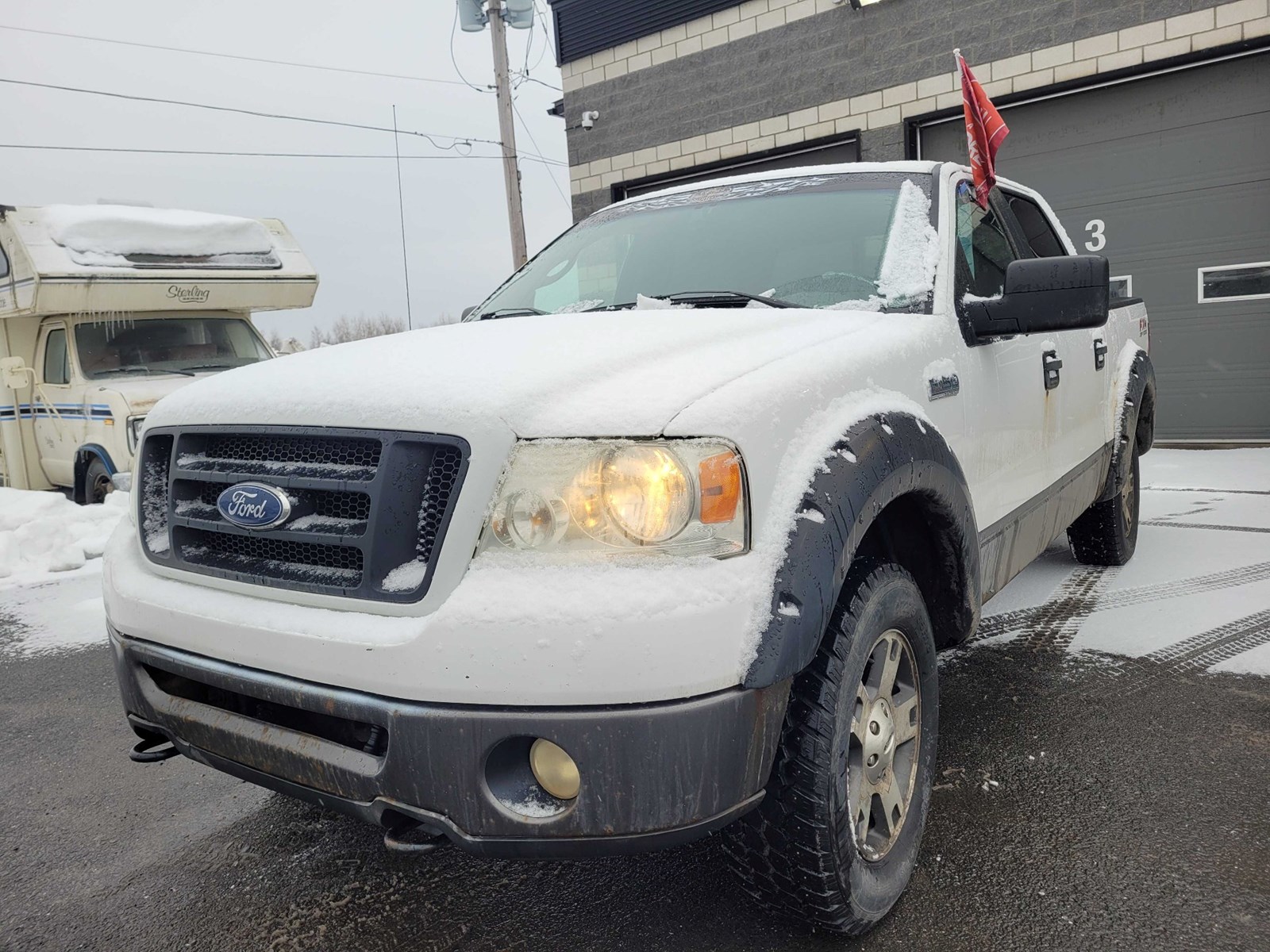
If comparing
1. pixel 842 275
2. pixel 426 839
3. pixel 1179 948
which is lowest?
pixel 1179 948

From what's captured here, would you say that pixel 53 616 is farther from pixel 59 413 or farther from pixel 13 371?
pixel 13 371

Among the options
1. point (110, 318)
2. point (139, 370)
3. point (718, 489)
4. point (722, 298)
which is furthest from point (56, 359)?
point (718, 489)

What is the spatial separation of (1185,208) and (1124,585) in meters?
6.06

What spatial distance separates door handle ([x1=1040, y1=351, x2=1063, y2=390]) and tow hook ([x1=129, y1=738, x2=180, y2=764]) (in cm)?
287

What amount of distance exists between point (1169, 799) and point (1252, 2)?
8.47 m

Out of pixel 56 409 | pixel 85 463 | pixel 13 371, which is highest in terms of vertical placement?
pixel 13 371

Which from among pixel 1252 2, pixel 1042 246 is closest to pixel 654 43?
pixel 1252 2

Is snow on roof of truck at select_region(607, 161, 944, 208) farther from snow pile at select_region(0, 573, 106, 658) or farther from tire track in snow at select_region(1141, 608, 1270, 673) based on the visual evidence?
snow pile at select_region(0, 573, 106, 658)

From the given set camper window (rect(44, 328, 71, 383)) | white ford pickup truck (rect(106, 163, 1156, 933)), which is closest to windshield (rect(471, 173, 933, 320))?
white ford pickup truck (rect(106, 163, 1156, 933))

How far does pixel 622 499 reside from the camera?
1714mm

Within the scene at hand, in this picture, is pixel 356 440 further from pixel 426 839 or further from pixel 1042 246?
pixel 1042 246

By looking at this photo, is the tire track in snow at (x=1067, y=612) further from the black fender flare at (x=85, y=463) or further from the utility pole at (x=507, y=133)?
the utility pole at (x=507, y=133)

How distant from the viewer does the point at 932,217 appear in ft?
9.59

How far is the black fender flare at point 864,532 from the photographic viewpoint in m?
1.68
